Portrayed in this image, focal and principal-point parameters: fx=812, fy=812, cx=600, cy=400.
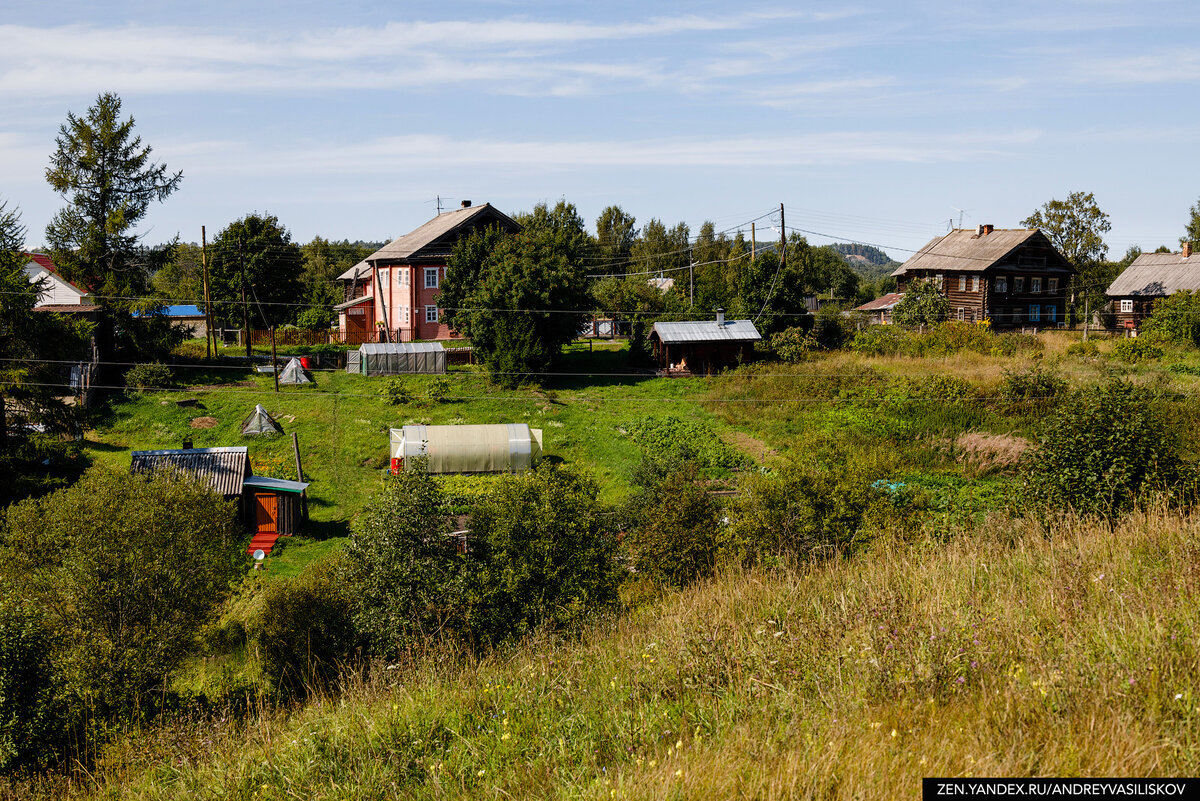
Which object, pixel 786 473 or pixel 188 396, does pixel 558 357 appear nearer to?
pixel 188 396

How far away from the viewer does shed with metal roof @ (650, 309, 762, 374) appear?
45625 millimetres

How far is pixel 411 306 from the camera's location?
53.2 meters

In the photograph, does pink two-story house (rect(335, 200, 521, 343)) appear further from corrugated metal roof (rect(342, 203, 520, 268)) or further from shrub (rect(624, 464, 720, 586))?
shrub (rect(624, 464, 720, 586))

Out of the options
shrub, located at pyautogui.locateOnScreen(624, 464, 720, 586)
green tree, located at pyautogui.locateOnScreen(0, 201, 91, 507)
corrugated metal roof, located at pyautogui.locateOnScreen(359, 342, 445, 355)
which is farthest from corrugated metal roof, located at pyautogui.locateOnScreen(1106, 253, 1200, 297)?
green tree, located at pyautogui.locateOnScreen(0, 201, 91, 507)

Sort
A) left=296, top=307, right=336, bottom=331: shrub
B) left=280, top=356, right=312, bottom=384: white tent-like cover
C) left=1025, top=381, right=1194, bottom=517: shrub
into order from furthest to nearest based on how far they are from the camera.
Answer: left=296, top=307, right=336, bottom=331: shrub < left=280, top=356, right=312, bottom=384: white tent-like cover < left=1025, top=381, right=1194, bottom=517: shrub

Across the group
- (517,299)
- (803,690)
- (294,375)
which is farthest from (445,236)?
(803,690)

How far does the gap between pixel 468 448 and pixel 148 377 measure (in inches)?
725

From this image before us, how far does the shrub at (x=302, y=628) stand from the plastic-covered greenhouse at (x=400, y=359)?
27986 mm

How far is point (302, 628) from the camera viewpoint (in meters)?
15.9

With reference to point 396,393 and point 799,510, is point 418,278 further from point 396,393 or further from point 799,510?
point 799,510

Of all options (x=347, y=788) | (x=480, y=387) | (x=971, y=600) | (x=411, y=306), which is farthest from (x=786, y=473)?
(x=411, y=306)

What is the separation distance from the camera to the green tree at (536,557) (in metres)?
15.4

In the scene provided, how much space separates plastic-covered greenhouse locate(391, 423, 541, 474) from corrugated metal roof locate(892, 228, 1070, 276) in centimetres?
3940

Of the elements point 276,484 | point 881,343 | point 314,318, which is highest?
point 314,318
